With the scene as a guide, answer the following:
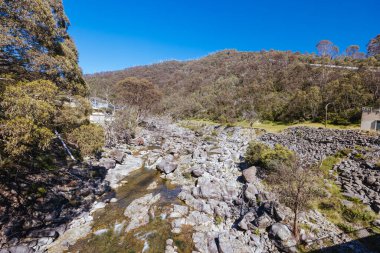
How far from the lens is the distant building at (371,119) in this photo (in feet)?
60.9

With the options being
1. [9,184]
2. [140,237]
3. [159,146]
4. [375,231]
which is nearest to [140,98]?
[159,146]

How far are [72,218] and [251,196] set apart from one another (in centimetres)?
1068

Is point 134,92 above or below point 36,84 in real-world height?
above

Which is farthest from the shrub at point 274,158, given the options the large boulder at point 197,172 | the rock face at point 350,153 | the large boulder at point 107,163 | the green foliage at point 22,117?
the green foliage at point 22,117

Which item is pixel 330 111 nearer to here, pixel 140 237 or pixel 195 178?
pixel 195 178

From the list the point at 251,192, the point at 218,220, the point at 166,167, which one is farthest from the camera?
the point at 166,167

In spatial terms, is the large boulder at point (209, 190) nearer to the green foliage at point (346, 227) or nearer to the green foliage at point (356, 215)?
the green foliage at point (346, 227)

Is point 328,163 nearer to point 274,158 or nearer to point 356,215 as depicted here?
point 274,158

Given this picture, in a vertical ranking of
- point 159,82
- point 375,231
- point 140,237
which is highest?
point 159,82

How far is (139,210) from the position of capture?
1112cm

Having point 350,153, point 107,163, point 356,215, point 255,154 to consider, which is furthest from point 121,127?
point 350,153

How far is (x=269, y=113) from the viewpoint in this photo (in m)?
40.1

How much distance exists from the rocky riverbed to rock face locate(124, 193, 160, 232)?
5 cm

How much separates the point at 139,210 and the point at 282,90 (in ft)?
181
